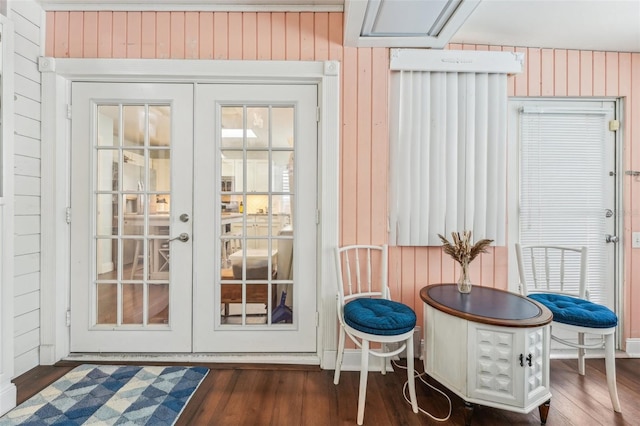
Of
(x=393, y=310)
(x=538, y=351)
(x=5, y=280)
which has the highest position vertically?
(x=5, y=280)

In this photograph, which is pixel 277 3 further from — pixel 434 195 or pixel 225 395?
pixel 225 395

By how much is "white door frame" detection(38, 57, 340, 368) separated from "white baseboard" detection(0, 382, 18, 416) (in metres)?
0.44

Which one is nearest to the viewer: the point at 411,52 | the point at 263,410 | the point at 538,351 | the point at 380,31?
the point at 538,351

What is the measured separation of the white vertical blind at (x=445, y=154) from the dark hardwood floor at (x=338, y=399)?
3.40 feet

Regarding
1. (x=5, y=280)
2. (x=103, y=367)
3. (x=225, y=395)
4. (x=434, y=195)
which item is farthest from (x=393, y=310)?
(x=5, y=280)

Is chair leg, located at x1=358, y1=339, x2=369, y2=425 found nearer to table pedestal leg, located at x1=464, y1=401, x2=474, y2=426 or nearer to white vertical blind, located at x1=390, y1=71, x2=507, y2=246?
table pedestal leg, located at x1=464, y1=401, x2=474, y2=426

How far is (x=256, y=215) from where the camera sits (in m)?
2.20

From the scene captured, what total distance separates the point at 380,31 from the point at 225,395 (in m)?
2.58

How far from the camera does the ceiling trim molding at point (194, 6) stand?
2078mm

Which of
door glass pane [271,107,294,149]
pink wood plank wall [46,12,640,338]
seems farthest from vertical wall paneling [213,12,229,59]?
door glass pane [271,107,294,149]

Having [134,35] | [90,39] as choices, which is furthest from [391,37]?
[90,39]

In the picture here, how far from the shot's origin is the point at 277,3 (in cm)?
208

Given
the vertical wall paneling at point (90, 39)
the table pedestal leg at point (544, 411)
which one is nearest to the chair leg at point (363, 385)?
the table pedestal leg at point (544, 411)

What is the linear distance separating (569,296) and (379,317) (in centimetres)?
149
